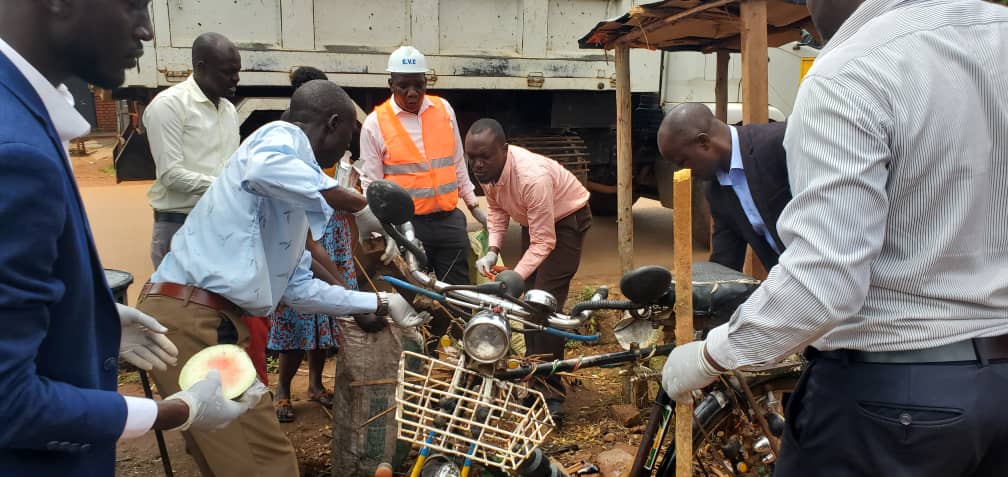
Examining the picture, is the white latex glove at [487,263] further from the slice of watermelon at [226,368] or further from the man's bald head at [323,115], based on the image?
the slice of watermelon at [226,368]

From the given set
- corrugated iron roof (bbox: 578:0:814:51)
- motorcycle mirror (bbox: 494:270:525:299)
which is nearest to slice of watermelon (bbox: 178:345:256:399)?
motorcycle mirror (bbox: 494:270:525:299)

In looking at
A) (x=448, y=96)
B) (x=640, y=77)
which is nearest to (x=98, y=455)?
(x=448, y=96)

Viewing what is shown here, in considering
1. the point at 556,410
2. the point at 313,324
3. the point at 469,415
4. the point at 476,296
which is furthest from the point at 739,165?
the point at 313,324

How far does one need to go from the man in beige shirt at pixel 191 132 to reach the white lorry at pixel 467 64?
67.9 inches

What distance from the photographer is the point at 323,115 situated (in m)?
2.90

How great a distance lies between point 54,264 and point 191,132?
3.05m

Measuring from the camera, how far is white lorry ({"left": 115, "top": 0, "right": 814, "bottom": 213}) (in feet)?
19.1

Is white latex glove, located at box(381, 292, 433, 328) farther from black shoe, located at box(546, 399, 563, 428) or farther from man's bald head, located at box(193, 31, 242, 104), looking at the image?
man's bald head, located at box(193, 31, 242, 104)

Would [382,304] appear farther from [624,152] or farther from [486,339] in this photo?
[624,152]

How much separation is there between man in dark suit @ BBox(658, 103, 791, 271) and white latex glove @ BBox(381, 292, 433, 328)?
46.6 inches

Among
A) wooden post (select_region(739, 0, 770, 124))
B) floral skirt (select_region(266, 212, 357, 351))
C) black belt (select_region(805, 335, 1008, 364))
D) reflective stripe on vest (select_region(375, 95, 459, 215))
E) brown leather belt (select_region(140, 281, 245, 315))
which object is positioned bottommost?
floral skirt (select_region(266, 212, 357, 351))

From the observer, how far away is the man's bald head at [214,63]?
159 inches

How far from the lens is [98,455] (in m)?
1.45

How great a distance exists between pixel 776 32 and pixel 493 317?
11.9ft
